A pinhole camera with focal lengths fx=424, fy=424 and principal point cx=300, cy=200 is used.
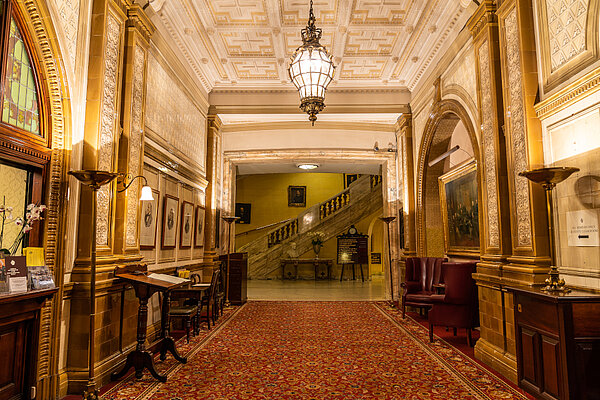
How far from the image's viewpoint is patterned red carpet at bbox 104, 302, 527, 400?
4164 mm

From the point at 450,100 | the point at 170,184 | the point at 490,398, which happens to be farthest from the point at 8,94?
the point at 450,100

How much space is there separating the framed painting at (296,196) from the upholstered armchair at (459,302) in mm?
14306

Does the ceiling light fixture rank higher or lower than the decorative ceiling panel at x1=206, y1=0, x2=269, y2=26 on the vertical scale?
lower

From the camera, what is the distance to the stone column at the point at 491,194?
512cm

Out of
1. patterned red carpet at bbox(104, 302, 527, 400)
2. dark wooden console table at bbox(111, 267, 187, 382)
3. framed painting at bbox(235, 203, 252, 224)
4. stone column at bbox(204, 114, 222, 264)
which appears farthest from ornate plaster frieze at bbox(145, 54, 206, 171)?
framed painting at bbox(235, 203, 252, 224)

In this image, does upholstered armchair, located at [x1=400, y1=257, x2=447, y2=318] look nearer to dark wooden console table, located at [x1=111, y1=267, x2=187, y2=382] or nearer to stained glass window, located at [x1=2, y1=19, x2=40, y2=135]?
dark wooden console table, located at [x1=111, y1=267, x2=187, y2=382]

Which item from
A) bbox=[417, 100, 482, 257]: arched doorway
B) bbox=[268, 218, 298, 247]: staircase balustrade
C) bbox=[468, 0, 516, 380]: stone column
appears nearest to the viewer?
bbox=[468, 0, 516, 380]: stone column

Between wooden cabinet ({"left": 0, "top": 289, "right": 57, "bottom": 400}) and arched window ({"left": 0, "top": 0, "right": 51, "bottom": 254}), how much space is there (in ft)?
2.20

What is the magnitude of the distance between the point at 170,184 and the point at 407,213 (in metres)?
5.49

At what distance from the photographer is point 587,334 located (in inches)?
134

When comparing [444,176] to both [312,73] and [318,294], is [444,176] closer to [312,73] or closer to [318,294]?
[312,73]

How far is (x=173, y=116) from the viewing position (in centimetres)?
750

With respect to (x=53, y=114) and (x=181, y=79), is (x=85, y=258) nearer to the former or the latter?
(x=53, y=114)

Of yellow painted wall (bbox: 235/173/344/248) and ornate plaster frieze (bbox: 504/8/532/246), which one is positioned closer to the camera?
ornate plaster frieze (bbox: 504/8/532/246)
